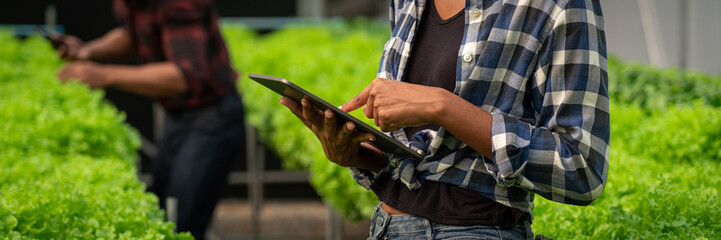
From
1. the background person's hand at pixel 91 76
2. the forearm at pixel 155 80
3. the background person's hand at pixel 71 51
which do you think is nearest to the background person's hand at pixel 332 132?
the forearm at pixel 155 80

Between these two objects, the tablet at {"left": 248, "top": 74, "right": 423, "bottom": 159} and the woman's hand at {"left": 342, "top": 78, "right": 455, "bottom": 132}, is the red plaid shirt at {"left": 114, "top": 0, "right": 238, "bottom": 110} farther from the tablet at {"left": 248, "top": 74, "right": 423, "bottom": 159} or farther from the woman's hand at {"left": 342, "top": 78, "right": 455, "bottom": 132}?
the woman's hand at {"left": 342, "top": 78, "right": 455, "bottom": 132}

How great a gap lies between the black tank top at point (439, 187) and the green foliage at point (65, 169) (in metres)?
0.96

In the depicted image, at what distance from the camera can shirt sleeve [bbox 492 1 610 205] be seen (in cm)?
164

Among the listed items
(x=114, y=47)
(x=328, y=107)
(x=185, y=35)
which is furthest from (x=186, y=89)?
(x=328, y=107)

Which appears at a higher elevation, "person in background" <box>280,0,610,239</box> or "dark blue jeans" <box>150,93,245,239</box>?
"person in background" <box>280,0,610,239</box>

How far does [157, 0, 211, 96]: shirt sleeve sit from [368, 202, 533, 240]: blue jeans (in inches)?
99.3

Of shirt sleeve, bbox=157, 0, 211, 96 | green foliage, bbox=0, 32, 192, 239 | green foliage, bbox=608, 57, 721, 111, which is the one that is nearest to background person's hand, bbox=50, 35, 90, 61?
green foliage, bbox=0, 32, 192, 239

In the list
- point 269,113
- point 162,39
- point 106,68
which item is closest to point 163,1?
point 162,39

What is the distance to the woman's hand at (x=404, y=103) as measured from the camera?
1.62 metres

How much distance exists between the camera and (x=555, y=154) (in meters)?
1.64

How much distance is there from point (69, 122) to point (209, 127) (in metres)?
0.81

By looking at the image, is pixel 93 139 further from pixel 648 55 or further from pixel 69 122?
pixel 648 55

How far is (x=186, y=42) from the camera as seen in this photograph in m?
4.19

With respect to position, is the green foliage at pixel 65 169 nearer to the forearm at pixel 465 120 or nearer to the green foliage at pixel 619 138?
the forearm at pixel 465 120
